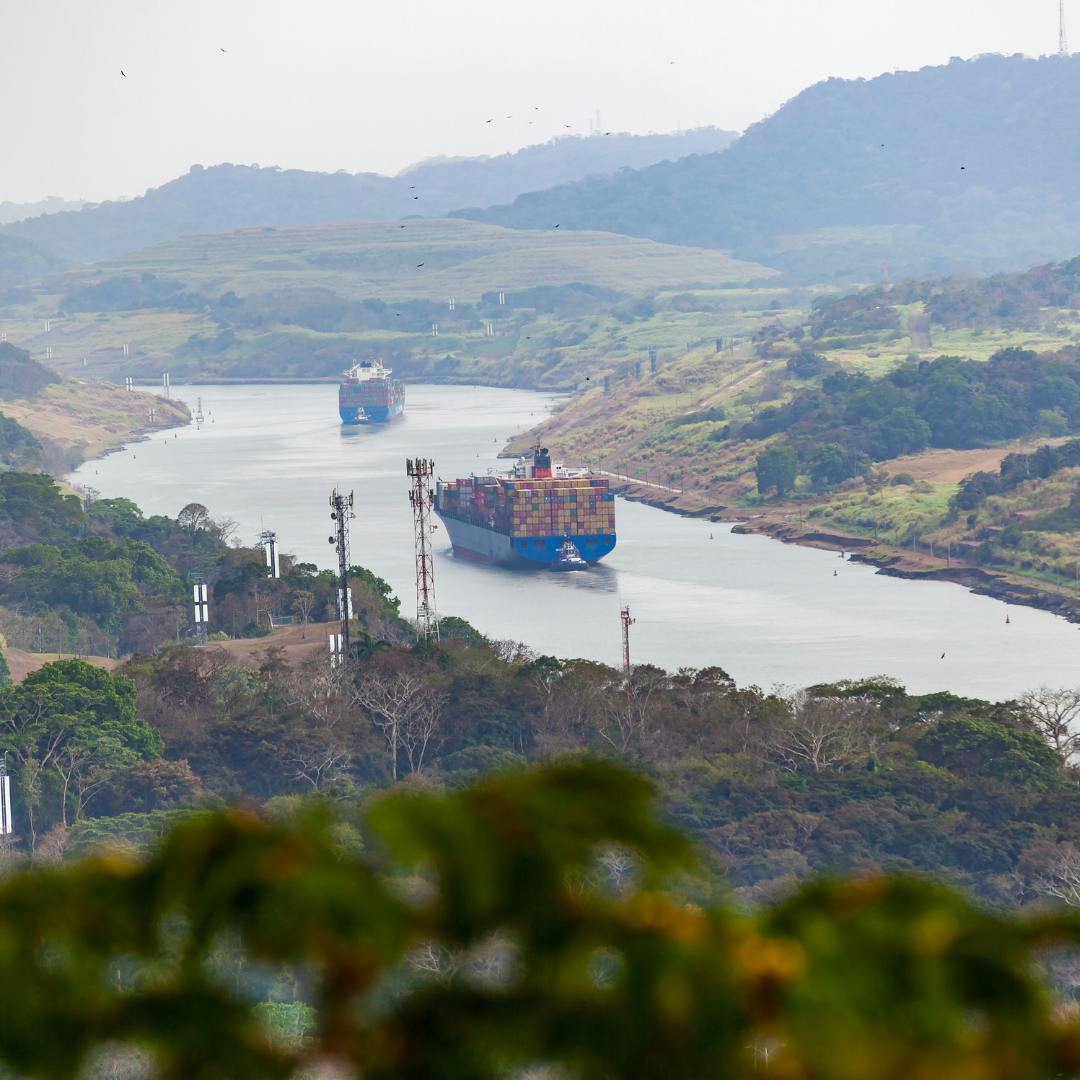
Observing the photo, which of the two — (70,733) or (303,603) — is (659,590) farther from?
(70,733)

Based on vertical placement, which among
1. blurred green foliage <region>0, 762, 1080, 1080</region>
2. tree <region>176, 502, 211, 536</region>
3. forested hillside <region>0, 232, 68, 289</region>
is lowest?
tree <region>176, 502, 211, 536</region>

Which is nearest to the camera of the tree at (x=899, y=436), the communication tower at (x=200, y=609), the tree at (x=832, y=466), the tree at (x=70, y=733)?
the tree at (x=70, y=733)

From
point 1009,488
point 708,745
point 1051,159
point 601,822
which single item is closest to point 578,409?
point 1009,488

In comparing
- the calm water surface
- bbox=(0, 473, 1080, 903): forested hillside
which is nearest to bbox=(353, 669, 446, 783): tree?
bbox=(0, 473, 1080, 903): forested hillside

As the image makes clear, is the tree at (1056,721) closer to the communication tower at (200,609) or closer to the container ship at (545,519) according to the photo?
the communication tower at (200,609)

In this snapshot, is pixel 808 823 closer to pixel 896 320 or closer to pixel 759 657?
pixel 759 657

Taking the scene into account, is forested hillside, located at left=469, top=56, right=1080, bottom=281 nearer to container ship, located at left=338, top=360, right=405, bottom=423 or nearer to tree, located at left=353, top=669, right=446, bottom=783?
container ship, located at left=338, top=360, right=405, bottom=423

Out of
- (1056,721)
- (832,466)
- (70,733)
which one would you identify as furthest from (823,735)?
(832,466)

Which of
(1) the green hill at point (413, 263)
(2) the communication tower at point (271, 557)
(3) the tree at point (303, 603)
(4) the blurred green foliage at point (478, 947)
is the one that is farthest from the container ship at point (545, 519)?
(1) the green hill at point (413, 263)
